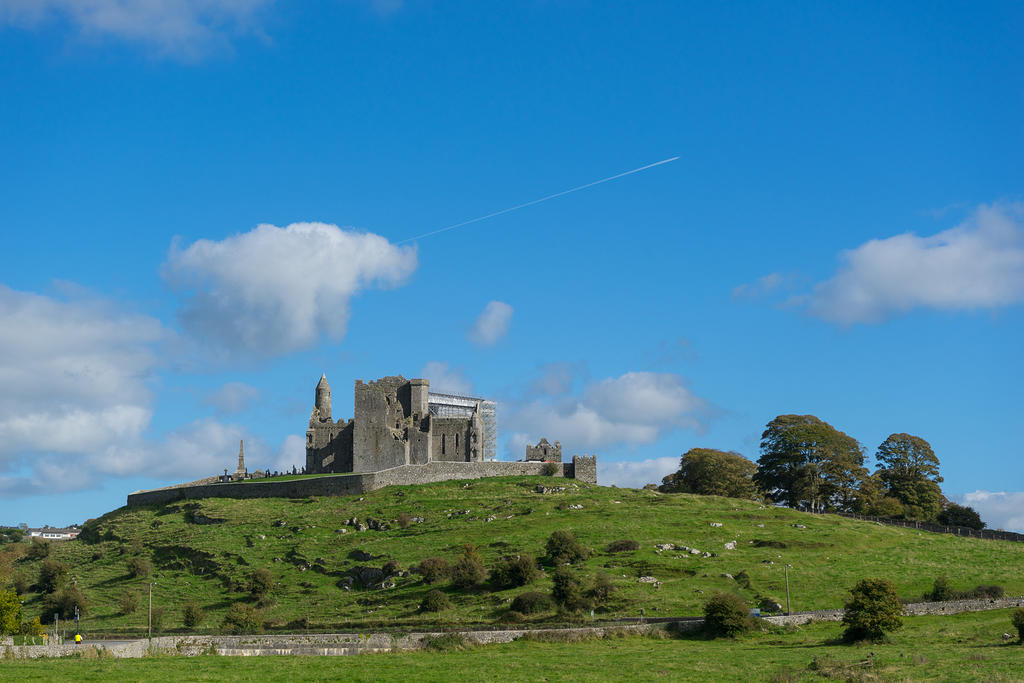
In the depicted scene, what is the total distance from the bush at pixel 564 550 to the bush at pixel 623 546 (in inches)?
84.5

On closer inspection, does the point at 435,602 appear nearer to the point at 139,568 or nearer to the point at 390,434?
the point at 139,568

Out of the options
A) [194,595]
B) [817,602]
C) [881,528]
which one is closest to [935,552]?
[881,528]

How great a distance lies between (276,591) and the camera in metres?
76.2

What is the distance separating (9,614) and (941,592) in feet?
180

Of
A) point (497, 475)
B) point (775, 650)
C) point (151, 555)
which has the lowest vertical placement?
point (775, 650)

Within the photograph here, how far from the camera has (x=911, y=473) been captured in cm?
10650

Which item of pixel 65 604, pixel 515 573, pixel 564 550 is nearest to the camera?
pixel 515 573

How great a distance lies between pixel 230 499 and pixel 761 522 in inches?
2045

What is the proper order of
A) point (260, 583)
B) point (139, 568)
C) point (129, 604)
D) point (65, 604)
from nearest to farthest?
point (129, 604), point (260, 583), point (65, 604), point (139, 568)

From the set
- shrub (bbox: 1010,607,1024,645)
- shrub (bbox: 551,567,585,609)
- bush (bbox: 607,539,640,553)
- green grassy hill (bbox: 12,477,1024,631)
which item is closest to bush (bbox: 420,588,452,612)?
green grassy hill (bbox: 12,477,1024,631)

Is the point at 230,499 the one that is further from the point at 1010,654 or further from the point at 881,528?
the point at 1010,654

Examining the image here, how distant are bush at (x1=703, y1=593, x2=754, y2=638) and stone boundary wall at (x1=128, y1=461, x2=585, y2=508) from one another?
51.6m

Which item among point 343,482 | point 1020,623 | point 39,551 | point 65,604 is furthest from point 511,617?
point 39,551

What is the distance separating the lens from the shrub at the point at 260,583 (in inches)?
2980
